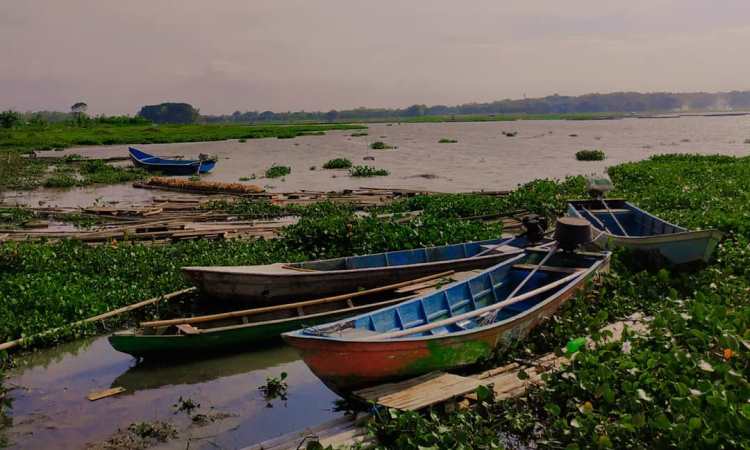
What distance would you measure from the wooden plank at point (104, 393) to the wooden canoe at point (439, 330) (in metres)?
3.20

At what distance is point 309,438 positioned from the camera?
606 cm

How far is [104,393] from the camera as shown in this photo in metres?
7.97

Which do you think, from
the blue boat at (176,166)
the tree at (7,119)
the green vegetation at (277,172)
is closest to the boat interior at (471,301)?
the green vegetation at (277,172)

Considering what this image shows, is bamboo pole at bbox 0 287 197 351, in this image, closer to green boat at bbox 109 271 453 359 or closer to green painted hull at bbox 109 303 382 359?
green boat at bbox 109 271 453 359

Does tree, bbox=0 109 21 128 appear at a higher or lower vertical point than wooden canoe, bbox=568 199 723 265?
higher

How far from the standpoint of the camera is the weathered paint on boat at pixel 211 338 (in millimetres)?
8336

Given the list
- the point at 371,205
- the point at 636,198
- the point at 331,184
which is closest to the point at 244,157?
the point at 331,184

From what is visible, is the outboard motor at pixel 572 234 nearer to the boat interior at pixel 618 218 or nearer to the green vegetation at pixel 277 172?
the boat interior at pixel 618 218

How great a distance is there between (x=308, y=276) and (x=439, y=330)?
108 inches

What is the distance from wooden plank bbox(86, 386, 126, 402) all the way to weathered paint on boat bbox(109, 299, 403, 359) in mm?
533

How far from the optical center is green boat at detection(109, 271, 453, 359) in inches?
333

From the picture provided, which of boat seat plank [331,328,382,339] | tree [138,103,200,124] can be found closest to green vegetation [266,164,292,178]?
boat seat plank [331,328,382,339]

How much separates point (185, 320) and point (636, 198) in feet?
45.9

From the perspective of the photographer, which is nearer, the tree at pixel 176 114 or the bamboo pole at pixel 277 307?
the bamboo pole at pixel 277 307
